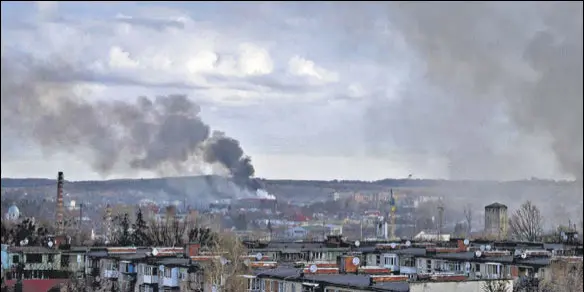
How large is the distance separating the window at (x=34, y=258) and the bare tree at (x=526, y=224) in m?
46.4

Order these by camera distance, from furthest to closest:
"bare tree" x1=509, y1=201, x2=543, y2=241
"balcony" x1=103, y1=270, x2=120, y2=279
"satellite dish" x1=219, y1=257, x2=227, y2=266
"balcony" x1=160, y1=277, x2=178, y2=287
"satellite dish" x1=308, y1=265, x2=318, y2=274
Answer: "bare tree" x1=509, y1=201, x2=543, y2=241 → "balcony" x1=103, y1=270, x2=120, y2=279 → "balcony" x1=160, y1=277, x2=178, y2=287 → "satellite dish" x1=219, y1=257, x2=227, y2=266 → "satellite dish" x1=308, y1=265, x2=318, y2=274

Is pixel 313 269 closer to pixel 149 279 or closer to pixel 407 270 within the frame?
pixel 149 279

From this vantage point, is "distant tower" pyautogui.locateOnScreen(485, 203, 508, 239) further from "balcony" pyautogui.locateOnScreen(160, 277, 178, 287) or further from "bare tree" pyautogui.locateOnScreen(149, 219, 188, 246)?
"balcony" pyautogui.locateOnScreen(160, 277, 178, 287)

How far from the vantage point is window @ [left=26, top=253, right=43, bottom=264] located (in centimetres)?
4225

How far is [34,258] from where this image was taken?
42.4 m

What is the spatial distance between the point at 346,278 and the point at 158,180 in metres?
132

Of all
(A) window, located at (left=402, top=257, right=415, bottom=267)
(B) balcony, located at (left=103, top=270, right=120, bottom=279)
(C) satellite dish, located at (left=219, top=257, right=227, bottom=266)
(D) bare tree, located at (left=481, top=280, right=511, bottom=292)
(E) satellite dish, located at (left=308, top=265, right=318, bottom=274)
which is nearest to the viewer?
(D) bare tree, located at (left=481, top=280, right=511, bottom=292)

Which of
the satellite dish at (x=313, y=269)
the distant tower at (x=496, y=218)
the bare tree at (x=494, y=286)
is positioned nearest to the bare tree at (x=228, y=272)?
the satellite dish at (x=313, y=269)

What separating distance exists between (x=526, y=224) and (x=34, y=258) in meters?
59.4

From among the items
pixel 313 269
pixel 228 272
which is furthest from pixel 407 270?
pixel 313 269

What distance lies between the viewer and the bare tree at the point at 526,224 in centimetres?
8412

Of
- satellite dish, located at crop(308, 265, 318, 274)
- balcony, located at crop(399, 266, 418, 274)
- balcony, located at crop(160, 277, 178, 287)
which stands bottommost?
balcony, located at crop(160, 277, 178, 287)

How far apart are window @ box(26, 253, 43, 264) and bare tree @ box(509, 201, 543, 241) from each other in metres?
46.4

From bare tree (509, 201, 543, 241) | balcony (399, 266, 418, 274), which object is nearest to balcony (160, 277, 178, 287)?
balcony (399, 266, 418, 274)
